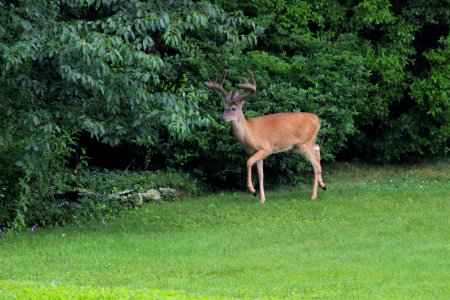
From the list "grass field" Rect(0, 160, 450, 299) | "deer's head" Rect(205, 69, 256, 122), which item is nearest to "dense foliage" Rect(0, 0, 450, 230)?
"deer's head" Rect(205, 69, 256, 122)

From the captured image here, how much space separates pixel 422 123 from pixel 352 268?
873cm

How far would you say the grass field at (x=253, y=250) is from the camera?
1016 cm

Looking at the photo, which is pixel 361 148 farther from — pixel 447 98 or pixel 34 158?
pixel 34 158

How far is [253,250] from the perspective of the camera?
40.9ft

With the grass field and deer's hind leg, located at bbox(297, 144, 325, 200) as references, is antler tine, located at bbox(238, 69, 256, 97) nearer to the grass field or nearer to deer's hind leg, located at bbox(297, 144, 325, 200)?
deer's hind leg, located at bbox(297, 144, 325, 200)

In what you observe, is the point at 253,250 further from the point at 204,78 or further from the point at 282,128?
the point at 204,78

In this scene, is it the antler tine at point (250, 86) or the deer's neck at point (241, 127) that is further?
the deer's neck at point (241, 127)

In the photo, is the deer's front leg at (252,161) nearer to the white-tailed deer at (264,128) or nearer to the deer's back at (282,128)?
the white-tailed deer at (264,128)

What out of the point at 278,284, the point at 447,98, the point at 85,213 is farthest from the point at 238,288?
the point at 447,98

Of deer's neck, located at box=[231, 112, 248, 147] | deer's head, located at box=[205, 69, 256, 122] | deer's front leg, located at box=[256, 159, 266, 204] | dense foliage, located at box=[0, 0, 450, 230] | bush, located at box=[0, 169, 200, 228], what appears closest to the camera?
dense foliage, located at box=[0, 0, 450, 230]

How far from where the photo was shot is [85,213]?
1520cm

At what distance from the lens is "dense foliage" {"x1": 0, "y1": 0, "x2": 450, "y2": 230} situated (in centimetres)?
1288

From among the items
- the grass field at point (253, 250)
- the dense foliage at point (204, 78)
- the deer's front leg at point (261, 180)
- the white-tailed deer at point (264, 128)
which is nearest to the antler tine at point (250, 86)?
the white-tailed deer at point (264, 128)

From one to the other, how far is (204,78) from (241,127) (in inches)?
54.0
